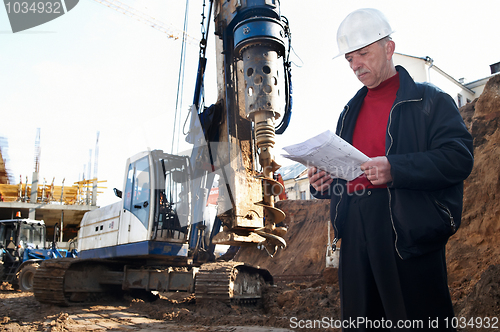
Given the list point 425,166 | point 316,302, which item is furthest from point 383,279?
point 316,302

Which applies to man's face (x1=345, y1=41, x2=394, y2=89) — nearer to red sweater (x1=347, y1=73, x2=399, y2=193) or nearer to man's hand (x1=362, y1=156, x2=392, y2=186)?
red sweater (x1=347, y1=73, x2=399, y2=193)

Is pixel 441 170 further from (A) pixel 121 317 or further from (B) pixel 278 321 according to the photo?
(A) pixel 121 317

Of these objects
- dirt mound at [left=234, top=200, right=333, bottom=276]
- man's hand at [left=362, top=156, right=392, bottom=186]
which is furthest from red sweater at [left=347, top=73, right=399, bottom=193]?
dirt mound at [left=234, top=200, right=333, bottom=276]

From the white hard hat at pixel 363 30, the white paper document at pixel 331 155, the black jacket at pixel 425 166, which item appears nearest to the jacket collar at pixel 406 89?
the black jacket at pixel 425 166

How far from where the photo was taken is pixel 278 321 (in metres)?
5.07

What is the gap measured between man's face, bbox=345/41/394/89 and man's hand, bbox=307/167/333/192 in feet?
1.74

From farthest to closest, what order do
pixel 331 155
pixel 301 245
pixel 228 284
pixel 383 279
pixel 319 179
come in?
pixel 301 245, pixel 228 284, pixel 319 179, pixel 331 155, pixel 383 279

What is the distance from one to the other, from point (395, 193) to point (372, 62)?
691 mm

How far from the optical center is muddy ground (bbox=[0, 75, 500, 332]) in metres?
4.75

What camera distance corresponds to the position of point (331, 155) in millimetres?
1826

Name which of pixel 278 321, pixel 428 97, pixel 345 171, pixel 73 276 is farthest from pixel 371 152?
pixel 73 276

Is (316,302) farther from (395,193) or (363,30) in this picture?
(363,30)

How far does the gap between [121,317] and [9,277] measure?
8.92 meters

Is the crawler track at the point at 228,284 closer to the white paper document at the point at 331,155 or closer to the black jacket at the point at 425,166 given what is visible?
the white paper document at the point at 331,155
